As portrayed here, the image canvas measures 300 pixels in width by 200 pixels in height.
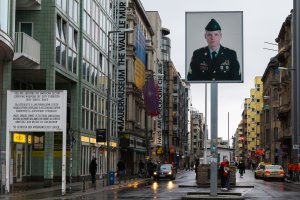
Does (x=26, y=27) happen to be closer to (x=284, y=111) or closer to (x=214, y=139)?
(x=214, y=139)

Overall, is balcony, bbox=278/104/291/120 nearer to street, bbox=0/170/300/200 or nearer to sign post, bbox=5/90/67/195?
street, bbox=0/170/300/200

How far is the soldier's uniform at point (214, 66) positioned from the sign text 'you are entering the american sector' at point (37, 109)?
602cm

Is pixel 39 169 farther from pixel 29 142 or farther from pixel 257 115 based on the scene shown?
pixel 257 115

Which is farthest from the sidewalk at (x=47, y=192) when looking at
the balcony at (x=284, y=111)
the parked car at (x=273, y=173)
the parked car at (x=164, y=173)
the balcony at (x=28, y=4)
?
the balcony at (x=284, y=111)

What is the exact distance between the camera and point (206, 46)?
28.0 meters

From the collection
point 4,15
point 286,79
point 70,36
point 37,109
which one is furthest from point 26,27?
point 286,79

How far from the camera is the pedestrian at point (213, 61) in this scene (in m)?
27.9

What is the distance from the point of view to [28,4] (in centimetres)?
3828

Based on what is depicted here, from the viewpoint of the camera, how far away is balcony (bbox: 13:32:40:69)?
116 ft

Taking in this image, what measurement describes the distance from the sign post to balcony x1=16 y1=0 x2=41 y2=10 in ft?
31.9

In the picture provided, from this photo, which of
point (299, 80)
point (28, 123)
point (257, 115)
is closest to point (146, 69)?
point (299, 80)

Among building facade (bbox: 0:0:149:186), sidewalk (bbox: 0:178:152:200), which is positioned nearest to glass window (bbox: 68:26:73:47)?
building facade (bbox: 0:0:149:186)

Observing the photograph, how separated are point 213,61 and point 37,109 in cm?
806

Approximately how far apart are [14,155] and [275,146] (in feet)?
241
